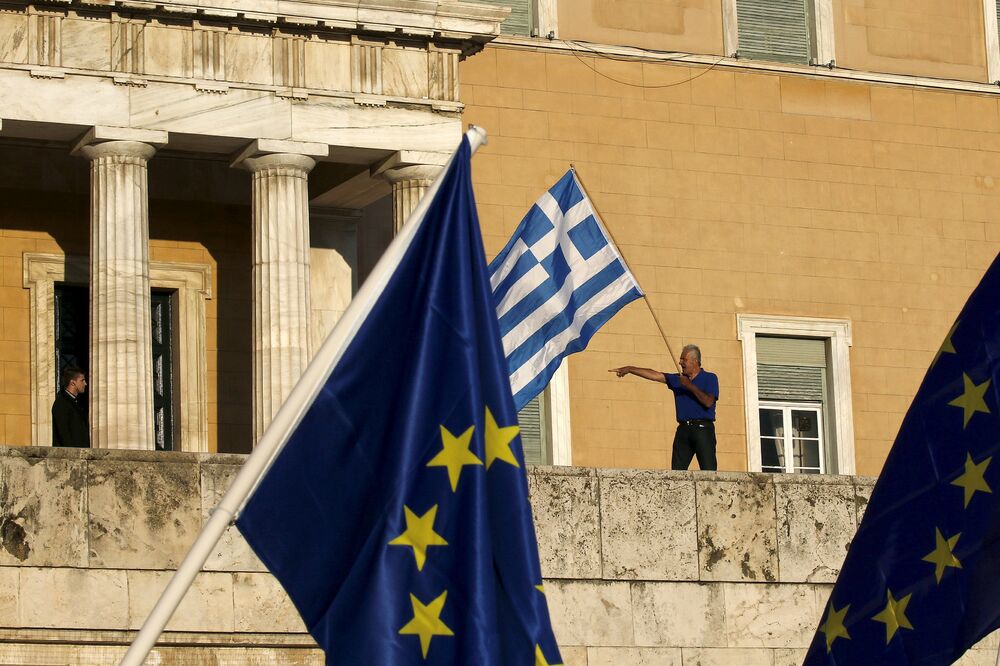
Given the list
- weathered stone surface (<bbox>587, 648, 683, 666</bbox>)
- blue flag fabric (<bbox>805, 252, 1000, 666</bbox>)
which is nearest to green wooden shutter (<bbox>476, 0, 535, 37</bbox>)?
weathered stone surface (<bbox>587, 648, 683, 666</bbox>)

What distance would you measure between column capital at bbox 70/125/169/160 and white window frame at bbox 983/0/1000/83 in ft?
35.5

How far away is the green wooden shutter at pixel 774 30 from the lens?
27.3 meters

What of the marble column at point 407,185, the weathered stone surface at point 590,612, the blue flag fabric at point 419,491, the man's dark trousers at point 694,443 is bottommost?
the weathered stone surface at point 590,612

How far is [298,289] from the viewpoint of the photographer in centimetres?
2280

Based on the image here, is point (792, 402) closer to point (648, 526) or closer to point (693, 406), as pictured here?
point (693, 406)

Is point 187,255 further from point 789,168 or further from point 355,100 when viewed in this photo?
point 789,168

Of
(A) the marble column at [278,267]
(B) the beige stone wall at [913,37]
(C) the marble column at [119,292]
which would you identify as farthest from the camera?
(B) the beige stone wall at [913,37]

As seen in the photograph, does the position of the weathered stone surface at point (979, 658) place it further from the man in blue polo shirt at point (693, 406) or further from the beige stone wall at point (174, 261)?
the beige stone wall at point (174, 261)

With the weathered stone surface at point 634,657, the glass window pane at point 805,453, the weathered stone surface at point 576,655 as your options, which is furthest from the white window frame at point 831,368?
the weathered stone surface at point 576,655

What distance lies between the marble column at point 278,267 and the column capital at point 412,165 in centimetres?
74

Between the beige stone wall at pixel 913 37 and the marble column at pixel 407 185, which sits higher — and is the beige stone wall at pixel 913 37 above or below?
above

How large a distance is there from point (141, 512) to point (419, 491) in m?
7.78

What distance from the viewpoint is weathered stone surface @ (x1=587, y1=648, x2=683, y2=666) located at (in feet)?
54.9

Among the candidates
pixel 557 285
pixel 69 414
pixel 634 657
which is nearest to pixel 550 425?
pixel 69 414
